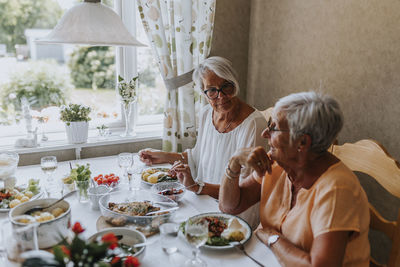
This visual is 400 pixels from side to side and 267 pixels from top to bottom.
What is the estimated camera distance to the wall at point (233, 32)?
8.77ft

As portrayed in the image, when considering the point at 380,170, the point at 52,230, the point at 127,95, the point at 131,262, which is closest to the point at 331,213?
the point at 380,170

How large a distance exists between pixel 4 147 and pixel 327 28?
2.29 metres

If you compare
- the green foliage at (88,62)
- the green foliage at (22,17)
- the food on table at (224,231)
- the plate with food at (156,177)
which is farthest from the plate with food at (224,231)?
the green foliage at (88,62)

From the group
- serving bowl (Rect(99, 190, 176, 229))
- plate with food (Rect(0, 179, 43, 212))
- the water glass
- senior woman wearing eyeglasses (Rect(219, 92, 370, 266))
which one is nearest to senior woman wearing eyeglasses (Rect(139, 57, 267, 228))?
serving bowl (Rect(99, 190, 176, 229))

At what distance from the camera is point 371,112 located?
1.91 metres

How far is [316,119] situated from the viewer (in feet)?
3.67

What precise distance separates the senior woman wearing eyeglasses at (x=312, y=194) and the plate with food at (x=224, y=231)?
8 cm

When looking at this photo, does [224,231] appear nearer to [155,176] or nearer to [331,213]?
[331,213]

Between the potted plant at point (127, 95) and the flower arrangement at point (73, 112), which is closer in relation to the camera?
the flower arrangement at point (73, 112)

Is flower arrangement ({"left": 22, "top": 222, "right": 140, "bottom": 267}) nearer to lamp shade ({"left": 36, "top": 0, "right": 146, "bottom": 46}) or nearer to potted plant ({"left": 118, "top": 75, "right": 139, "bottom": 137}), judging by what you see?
lamp shade ({"left": 36, "top": 0, "right": 146, "bottom": 46})

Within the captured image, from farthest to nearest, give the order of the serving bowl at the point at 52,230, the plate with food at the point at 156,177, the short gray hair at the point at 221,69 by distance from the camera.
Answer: the short gray hair at the point at 221,69 → the plate with food at the point at 156,177 → the serving bowl at the point at 52,230

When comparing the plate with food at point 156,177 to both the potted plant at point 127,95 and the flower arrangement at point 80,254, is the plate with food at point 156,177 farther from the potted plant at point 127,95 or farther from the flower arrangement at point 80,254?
the flower arrangement at point 80,254

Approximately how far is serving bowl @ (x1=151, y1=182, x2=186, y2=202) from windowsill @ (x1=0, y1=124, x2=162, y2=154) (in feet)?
3.03

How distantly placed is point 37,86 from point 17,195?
1543 mm
